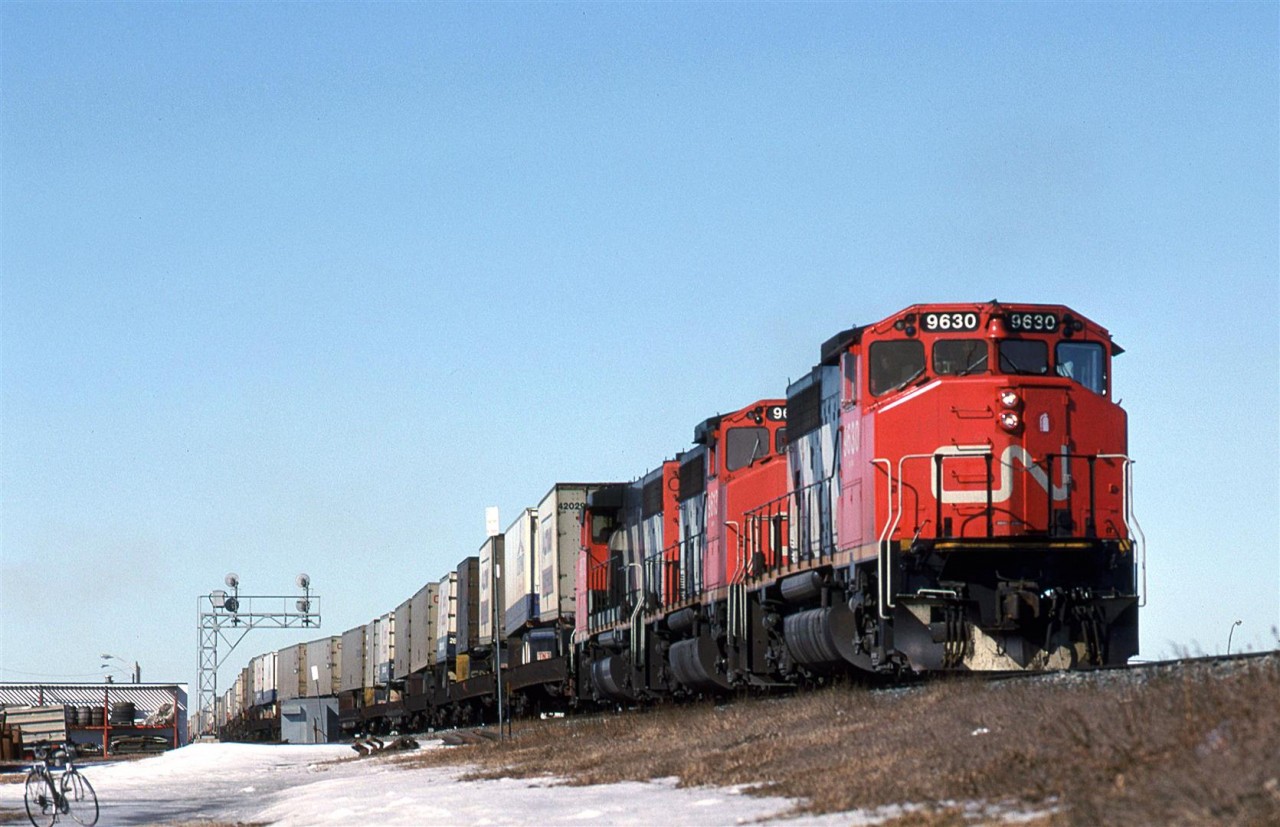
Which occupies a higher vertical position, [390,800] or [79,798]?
[390,800]

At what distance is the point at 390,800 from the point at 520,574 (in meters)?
22.9

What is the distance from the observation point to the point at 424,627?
46.8m

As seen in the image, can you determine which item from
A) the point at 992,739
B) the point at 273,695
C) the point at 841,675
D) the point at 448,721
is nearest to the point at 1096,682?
the point at 992,739

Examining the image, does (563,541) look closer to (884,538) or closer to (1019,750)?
(884,538)

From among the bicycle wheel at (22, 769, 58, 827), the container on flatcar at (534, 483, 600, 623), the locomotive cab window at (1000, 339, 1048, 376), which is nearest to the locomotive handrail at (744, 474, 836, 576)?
the locomotive cab window at (1000, 339, 1048, 376)

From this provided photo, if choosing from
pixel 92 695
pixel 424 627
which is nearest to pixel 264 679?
pixel 92 695

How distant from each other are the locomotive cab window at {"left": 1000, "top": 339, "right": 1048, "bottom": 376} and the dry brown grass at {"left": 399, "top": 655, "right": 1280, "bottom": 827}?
3.49 m

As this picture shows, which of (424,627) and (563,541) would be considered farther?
(424,627)

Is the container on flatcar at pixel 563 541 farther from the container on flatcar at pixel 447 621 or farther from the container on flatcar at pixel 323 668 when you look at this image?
the container on flatcar at pixel 323 668

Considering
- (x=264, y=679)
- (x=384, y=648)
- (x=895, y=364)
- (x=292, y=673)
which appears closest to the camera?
(x=895, y=364)

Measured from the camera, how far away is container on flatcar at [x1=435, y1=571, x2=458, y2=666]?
42.4 meters

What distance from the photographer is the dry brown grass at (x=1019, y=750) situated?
7035mm

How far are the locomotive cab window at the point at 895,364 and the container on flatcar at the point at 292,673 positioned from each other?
54.4 metres

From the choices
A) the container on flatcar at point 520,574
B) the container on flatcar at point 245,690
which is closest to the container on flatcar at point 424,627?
the container on flatcar at point 520,574
